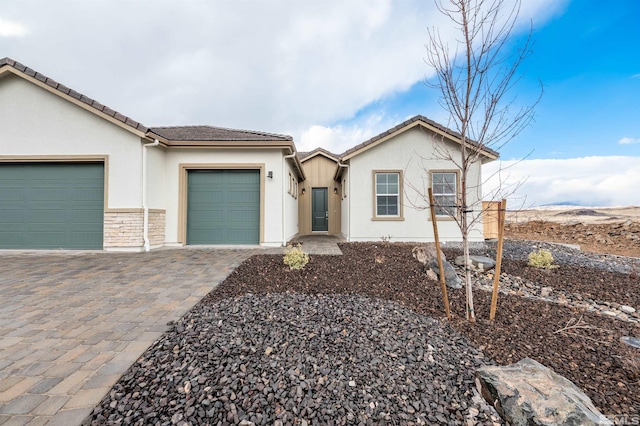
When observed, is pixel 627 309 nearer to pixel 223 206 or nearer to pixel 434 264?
pixel 434 264

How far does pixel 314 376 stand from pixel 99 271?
5.31 meters

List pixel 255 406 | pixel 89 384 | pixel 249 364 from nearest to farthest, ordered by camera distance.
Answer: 1. pixel 255 406
2. pixel 89 384
3. pixel 249 364

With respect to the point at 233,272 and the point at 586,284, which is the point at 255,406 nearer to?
the point at 233,272

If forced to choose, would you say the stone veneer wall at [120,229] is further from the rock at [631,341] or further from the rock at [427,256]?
the rock at [631,341]

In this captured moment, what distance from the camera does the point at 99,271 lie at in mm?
5137

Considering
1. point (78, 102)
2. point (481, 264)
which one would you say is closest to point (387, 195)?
point (481, 264)

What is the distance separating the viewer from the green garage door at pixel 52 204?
24.4ft

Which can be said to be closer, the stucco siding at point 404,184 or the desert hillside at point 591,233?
the stucco siding at point 404,184

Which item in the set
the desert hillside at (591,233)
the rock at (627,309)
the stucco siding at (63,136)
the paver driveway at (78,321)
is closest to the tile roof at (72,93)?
the stucco siding at (63,136)

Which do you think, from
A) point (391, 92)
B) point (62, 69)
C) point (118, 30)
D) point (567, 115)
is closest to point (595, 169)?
point (567, 115)

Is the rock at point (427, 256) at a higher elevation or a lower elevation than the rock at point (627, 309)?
higher

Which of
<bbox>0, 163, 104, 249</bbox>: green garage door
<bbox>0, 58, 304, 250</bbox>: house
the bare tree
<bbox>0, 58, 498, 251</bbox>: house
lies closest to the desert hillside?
<bbox>0, 58, 498, 251</bbox>: house

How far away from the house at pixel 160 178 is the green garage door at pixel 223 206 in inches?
1.2

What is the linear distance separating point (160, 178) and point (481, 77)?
8275 mm
